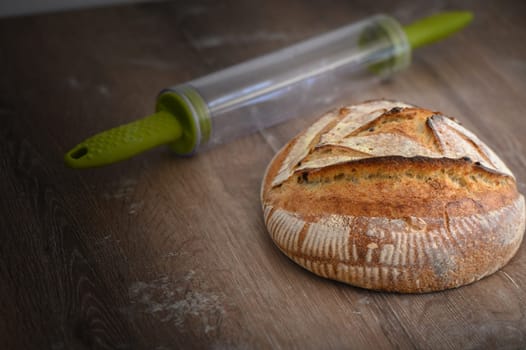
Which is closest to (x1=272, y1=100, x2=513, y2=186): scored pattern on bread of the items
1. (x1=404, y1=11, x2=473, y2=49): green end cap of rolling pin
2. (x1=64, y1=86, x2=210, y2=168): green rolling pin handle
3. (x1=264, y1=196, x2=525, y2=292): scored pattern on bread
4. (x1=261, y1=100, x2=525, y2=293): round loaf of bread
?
(x1=261, y1=100, x2=525, y2=293): round loaf of bread

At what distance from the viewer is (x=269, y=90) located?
72.2 inches

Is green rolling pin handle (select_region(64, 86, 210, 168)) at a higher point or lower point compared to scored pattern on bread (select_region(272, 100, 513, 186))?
lower

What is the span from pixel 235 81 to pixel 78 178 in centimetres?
48

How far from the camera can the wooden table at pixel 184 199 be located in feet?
4.35

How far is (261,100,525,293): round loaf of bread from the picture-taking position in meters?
1.34

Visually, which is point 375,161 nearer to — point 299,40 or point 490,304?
point 490,304

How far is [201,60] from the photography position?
2127mm

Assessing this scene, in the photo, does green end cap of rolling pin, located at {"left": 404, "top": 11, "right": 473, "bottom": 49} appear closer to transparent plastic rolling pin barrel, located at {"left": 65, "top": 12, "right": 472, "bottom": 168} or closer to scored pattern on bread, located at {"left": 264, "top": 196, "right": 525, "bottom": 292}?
transparent plastic rolling pin barrel, located at {"left": 65, "top": 12, "right": 472, "bottom": 168}

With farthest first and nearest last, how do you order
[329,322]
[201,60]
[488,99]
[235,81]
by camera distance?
[201,60], [488,99], [235,81], [329,322]

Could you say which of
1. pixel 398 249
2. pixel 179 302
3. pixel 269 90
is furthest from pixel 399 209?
pixel 269 90

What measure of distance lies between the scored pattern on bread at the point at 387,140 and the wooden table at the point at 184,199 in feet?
0.67

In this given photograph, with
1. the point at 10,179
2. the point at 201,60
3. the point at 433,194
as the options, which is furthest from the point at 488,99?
the point at 10,179

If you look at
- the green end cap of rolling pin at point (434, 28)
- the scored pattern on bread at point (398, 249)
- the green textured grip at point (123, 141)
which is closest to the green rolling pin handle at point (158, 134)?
the green textured grip at point (123, 141)

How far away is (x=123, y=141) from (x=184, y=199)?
0.20 metres
